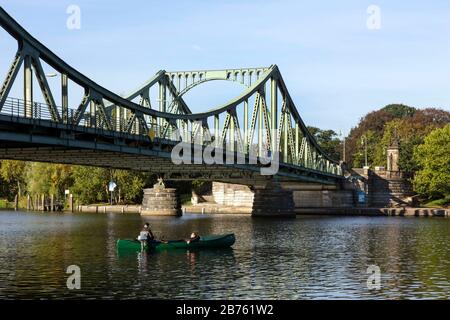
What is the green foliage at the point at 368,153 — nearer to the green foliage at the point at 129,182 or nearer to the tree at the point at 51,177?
the green foliage at the point at 129,182

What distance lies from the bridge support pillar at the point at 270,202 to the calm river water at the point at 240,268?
43.9m

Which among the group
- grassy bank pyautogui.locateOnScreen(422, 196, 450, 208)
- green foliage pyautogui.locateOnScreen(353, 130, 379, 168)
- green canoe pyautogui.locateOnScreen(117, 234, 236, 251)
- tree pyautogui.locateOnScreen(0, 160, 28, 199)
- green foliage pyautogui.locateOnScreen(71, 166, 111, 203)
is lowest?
green canoe pyautogui.locateOnScreen(117, 234, 236, 251)

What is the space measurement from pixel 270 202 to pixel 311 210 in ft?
92.9

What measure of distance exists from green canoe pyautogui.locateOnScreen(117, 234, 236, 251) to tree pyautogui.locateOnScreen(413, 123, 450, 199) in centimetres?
8757

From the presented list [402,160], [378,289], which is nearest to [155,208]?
[402,160]

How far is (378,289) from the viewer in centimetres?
3938

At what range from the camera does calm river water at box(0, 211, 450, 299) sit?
3844cm

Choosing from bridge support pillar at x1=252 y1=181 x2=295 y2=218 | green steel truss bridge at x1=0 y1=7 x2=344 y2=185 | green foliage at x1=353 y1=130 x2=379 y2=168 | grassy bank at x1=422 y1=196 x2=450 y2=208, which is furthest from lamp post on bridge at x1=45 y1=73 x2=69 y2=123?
green foliage at x1=353 y1=130 x2=379 y2=168

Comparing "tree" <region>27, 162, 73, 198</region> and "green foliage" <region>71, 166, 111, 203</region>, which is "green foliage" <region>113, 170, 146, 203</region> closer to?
"green foliage" <region>71, 166, 111, 203</region>

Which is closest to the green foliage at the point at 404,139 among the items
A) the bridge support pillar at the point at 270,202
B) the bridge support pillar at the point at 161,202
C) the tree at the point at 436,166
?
the tree at the point at 436,166

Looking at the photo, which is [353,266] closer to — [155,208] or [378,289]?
[378,289]

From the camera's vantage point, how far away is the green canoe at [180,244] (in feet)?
188

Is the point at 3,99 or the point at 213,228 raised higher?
the point at 3,99

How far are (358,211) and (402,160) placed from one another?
86.4 feet
